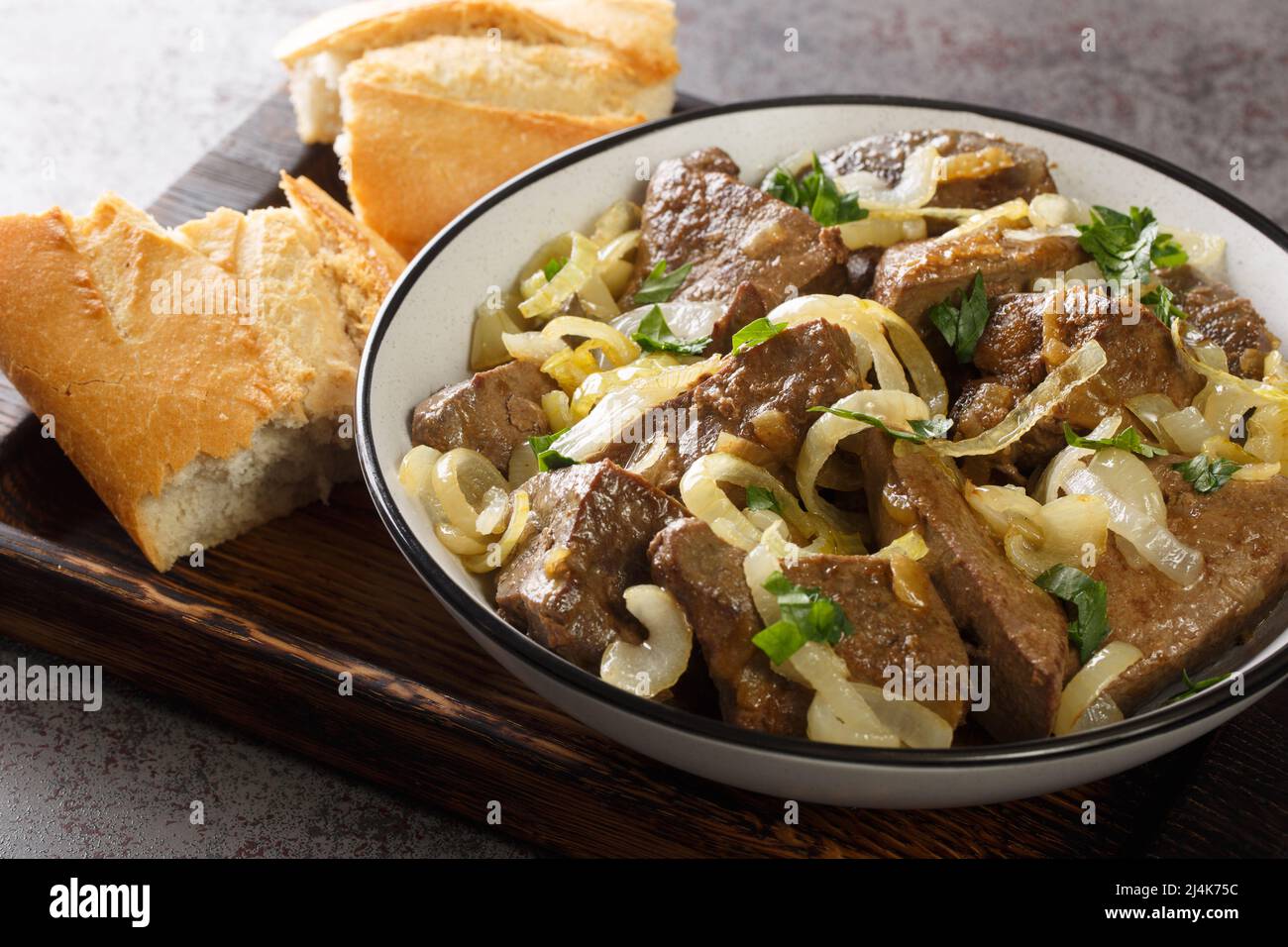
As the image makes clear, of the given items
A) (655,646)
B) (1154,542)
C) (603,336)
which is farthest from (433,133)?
(1154,542)

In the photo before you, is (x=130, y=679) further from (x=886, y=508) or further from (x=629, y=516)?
(x=886, y=508)

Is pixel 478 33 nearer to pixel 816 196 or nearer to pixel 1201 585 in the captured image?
pixel 816 196

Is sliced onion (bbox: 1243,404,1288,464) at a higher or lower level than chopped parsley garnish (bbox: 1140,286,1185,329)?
lower

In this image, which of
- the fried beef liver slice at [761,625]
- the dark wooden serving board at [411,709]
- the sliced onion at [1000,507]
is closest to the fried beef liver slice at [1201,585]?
the sliced onion at [1000,507]

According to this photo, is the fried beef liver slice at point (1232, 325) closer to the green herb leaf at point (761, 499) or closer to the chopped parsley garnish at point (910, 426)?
the chopped parsley garnish at point (910, 426)

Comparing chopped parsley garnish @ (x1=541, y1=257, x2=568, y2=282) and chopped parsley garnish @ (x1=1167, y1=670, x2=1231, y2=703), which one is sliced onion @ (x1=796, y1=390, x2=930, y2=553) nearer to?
chopped parsley garnish @ (x1=1167, y1=670, x2=1231, y2=703)

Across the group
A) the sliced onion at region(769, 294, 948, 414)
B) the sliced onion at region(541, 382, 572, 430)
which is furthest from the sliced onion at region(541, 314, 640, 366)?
the sliced onion at region(769, 294, 948, 414)

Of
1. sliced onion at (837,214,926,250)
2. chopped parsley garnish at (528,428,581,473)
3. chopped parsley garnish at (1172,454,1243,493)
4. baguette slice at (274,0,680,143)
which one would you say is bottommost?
chopped parsley garnish at (528,428,581,473)

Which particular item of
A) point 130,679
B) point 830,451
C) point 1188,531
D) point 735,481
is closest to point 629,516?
point 735,481
